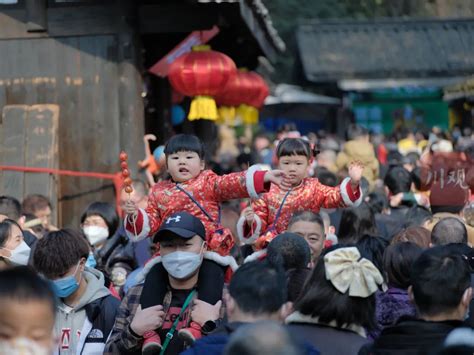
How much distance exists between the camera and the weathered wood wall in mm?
12680

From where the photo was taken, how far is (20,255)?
7305mm

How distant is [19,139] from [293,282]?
7271 mm

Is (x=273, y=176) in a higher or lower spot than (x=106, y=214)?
higher

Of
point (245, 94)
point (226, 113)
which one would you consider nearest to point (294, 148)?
point (245, 94)

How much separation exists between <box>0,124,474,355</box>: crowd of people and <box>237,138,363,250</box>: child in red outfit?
0.01 meters

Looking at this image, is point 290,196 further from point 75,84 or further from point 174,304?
point 75,84

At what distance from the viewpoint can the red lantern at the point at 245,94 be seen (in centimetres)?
1688

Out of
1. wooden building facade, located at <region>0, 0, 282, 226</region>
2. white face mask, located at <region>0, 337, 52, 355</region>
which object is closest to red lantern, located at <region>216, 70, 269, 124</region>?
wooden building facade, located at <region>0, 0, 282, 226</region>

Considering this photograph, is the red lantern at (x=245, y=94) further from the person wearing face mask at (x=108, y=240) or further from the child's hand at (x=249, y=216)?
the child's hand at (x=249, y=216)

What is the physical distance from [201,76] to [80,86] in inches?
55.1

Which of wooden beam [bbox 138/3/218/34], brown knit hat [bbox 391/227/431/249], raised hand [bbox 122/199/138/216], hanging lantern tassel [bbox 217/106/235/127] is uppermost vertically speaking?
wooden beam [bbox 138/3/218/34]

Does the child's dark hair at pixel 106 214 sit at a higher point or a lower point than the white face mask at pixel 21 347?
higher

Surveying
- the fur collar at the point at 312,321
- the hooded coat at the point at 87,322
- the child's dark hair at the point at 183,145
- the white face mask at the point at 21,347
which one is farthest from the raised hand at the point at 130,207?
the white face mask at the point at 21,347

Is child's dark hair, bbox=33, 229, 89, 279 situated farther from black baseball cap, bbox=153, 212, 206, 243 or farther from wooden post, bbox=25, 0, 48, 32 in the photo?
wooden post, bbox=25, 0, 48, 32
